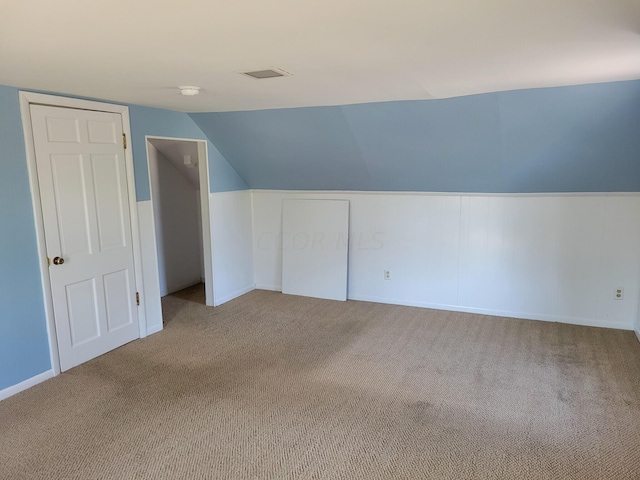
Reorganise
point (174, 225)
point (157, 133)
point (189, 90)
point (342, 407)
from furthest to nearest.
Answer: point (174, 225)
point (157, 133)
point (189, 90)
point (342, 407)

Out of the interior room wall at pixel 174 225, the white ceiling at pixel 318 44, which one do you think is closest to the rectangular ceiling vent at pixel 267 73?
the white ceiling at pixel 318 44

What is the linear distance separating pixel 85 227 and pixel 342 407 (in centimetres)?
235

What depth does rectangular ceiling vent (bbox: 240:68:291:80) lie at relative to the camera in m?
2.41

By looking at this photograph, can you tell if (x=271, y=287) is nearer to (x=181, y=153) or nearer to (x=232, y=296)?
(x=232, y=296)

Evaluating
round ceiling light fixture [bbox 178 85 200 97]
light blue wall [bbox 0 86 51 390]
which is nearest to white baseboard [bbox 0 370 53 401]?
light blue wall [bbox 0 86 51 390]

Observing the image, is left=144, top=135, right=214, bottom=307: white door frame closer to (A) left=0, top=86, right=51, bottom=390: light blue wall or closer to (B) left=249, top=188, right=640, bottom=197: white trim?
(B) left=249, top=188, right=640, bottom=197: white trim

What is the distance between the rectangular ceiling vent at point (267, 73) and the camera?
7.90 ft

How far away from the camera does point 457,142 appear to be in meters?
3.74

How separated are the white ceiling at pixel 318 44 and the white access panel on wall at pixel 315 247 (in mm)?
2072

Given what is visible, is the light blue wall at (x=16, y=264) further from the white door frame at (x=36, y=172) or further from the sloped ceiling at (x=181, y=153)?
the sloped ceiling at (x=181, y=153)

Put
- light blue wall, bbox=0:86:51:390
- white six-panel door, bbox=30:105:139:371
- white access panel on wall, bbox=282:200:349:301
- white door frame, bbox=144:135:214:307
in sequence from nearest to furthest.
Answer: light blue wall, bbox=0:86:51:390 → white six-panel door, bbox=30:105:139:371 → white door frame, bbox=144:135:214:307 → white access panel on wall, bbox=282:200:349:301

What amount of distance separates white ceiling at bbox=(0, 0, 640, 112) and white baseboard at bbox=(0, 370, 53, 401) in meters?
2.01

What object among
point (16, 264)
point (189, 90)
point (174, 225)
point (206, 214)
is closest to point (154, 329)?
point (206, 214)

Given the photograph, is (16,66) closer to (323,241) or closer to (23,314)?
(23,314)
